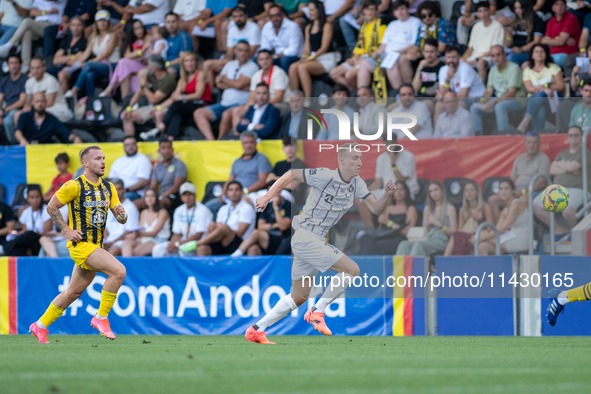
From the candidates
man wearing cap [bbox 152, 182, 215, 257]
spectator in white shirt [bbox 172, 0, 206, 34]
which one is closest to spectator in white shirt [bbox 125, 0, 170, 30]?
spectator in white shirt [bbox 172, 0, 206, 34]

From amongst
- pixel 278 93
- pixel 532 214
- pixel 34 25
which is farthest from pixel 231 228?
pixel 34 25

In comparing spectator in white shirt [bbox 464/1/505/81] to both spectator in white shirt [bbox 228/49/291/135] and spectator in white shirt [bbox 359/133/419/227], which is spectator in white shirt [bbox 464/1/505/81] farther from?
spectator in white shirt [bbox 228/49/291/135]

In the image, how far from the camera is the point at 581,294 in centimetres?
809

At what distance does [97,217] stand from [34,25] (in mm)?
10535

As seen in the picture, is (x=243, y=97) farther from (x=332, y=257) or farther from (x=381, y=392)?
(x=381, y=392)

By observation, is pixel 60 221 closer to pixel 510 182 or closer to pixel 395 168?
pixel 395 168

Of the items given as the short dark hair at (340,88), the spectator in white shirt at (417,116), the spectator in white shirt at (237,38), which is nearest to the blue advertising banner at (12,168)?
the spectator in white shirt at (237,38)

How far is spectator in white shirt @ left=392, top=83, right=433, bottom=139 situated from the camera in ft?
37.4

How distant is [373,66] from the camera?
13.8m

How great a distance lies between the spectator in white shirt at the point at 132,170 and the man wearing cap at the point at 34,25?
446 centimetres

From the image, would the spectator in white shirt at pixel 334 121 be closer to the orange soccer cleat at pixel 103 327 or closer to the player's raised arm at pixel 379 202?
the player's raised arm at pixel 379 202

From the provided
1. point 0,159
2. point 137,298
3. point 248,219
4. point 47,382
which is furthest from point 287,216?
point 47,382

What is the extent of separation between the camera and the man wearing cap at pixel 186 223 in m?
12.8

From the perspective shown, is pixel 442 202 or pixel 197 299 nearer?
pixel 442 202
